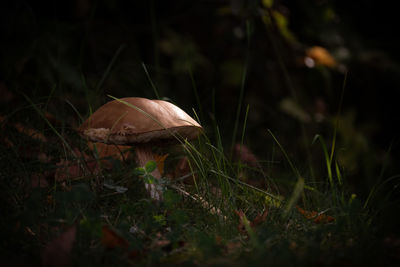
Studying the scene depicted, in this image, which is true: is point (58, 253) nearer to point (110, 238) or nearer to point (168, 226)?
point (110, 238)

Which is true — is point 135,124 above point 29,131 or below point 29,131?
above

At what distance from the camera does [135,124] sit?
124 centimetres

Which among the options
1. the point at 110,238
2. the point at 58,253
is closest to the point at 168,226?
the point at 110,238

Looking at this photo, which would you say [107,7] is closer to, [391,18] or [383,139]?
[391,18]

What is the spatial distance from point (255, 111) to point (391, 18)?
7.62 feet

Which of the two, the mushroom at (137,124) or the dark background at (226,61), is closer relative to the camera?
the mushroom at (137,124)

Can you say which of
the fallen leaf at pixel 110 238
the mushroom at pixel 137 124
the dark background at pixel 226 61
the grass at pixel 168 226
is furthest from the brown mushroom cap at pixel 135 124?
the dark background at pixel 226 61

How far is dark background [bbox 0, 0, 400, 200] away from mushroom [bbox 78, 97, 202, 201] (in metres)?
0.78

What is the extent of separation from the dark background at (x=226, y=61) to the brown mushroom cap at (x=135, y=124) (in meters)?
0.78

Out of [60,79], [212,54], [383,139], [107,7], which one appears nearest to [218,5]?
[212,54]

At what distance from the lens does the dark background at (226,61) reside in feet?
7.77

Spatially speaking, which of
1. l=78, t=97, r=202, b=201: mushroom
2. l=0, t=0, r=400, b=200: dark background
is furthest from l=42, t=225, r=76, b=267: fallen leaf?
l=0, t=0, r=400, b=200: dark background

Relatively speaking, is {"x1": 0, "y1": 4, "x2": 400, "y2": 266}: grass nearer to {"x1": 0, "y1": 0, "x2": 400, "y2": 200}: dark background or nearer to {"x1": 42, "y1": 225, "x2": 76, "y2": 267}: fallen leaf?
{"x1": 42, "y1": 225, "x2": 76, "y2": 267}: fallen leaf

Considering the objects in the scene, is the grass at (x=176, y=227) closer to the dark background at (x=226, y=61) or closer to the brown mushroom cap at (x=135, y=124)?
the brown mushroom cap at (x=135, y=124)
